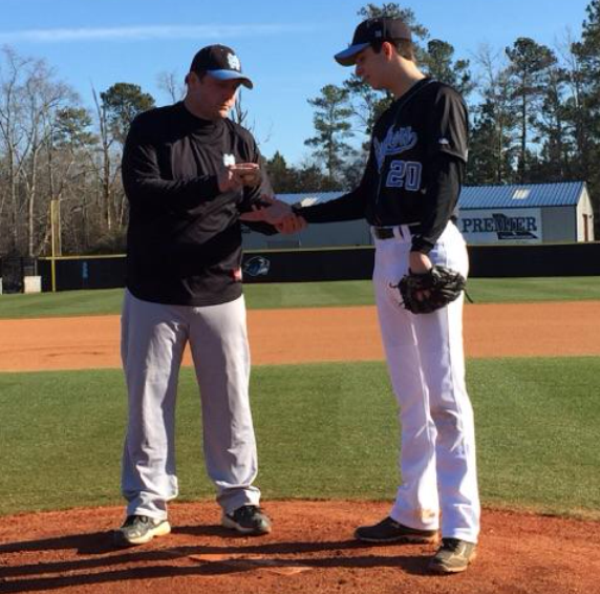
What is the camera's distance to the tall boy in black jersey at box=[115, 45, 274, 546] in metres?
3.57

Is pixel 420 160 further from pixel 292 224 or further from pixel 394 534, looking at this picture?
pixel 394 534

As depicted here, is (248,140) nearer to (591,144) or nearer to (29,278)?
(29,278)

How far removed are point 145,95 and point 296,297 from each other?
167 feet

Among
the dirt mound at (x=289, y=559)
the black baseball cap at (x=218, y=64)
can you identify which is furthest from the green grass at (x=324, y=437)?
the black baseball cap at (x=218, y=64)

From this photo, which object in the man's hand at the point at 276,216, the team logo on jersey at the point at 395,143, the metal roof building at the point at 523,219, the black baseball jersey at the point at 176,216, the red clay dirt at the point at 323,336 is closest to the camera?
the team logo on jersey at the point at 395,143

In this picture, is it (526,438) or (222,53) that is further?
(526,438)

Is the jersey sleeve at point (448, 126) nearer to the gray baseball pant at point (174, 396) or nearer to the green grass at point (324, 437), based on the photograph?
the gray baseball pant at point (174, 396)

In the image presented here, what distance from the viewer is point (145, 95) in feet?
227

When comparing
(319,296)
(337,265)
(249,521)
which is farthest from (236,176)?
(337,265)

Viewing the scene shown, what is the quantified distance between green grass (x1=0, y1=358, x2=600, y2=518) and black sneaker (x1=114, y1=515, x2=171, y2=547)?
3.42 feet

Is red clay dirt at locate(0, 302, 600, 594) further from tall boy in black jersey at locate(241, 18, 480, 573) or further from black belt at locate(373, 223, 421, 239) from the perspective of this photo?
black belt at locate(373, 223, 421, 239)

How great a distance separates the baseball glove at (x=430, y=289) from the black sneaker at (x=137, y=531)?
1384 millimetres

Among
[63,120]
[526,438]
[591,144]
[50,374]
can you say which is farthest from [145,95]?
[526,438]

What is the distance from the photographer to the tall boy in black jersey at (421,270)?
308 cm
